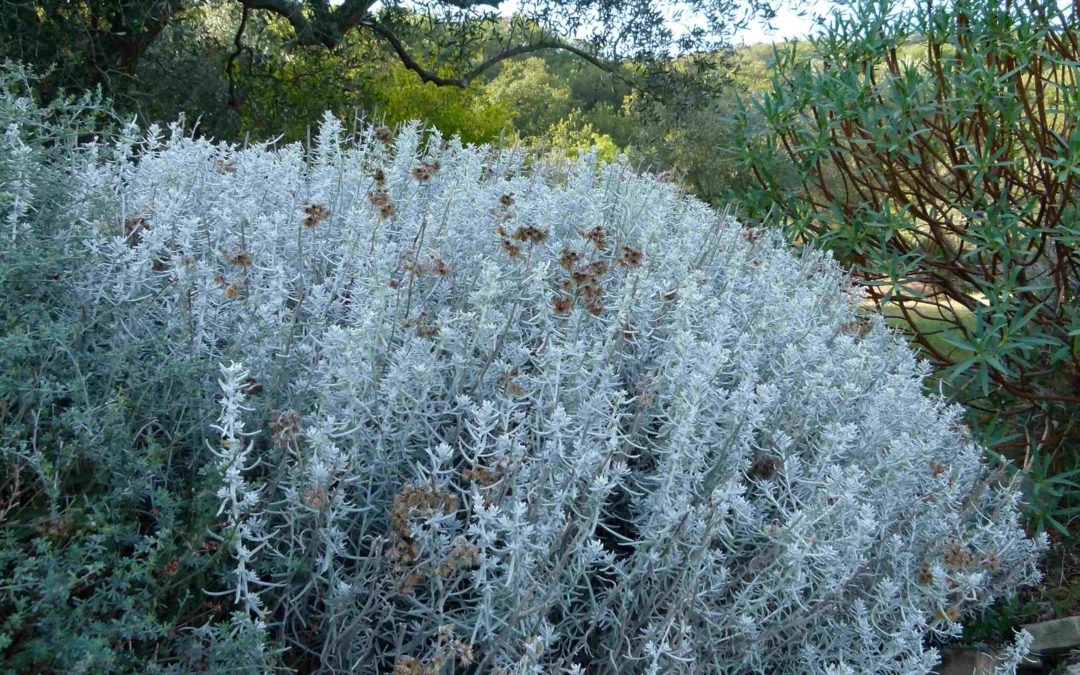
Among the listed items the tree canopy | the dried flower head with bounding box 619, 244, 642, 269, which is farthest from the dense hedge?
the tree canopy

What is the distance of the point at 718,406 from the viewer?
2266mm

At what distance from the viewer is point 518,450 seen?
1.87m

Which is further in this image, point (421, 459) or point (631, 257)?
point (631, 257)

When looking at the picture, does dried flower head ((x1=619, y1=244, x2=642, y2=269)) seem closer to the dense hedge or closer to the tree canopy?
the dense hedge

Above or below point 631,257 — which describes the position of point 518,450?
below

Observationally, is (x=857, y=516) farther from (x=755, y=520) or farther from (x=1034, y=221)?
(x=1034, y=221)

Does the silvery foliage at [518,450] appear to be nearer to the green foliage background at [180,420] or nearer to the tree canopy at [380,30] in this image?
the green foliage background at [180,420]

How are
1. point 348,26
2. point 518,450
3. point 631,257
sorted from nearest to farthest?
1. point 518,450
2. point 631,257
3. point 348,26

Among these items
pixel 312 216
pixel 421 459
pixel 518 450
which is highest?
pixel 312 216

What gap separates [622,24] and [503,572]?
1017cm

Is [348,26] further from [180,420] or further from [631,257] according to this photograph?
[180,420]

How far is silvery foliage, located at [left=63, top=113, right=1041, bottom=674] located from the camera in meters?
1.82

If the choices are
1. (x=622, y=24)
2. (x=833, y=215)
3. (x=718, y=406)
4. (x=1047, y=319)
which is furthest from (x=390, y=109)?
(x=718, y=406)

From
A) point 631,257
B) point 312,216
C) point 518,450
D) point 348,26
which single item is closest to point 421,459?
point 518,450
